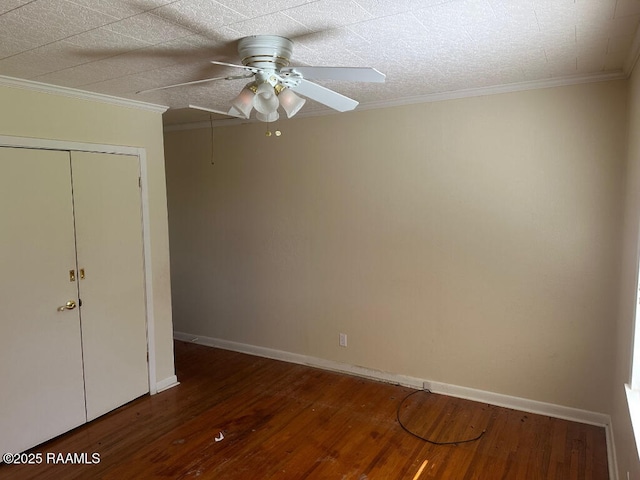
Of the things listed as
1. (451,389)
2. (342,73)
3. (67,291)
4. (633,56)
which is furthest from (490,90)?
(67,291)

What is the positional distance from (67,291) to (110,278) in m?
0.33

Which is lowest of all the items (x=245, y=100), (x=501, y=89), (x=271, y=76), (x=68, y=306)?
(x=68, y=306)

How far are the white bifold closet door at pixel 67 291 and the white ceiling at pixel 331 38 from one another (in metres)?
0.66

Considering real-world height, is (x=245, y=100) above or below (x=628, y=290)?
above

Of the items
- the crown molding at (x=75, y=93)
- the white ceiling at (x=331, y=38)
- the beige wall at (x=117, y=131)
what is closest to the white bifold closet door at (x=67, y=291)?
the beige wall at (x=117, y=131)

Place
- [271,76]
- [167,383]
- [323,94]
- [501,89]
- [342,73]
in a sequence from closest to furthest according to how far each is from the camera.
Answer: [342,73], [271,76], [323,94], [501,89], [167,383]

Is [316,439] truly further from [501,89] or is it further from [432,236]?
[501,89]

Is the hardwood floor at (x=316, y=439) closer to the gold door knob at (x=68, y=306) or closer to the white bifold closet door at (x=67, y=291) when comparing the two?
the white bifold closet door at (x=67, y=291)

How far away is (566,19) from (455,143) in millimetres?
1509

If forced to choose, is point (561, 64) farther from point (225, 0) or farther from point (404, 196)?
point (225, 0)

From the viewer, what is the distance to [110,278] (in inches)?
131

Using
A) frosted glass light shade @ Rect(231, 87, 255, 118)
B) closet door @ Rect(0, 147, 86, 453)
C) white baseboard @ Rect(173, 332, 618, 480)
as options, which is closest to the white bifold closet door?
closet door @ Rect(0, 147, 86, 453)

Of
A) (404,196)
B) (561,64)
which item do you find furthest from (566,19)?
(404,196)

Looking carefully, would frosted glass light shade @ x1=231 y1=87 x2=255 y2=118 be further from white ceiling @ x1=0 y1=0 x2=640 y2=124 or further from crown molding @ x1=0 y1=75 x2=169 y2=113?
crown molding @ x1=0 y1=75 x2=169 y2=113
